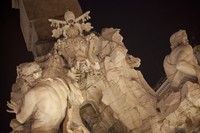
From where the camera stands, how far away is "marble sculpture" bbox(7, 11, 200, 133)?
7.12 meters

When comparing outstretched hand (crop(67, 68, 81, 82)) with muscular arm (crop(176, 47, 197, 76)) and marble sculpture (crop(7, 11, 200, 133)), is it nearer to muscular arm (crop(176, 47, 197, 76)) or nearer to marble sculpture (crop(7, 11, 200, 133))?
marble sculpture (crop(7, 11, 200, 133))

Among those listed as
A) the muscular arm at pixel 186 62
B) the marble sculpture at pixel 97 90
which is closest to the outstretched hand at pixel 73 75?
the marble sculpture at pixel 97 90

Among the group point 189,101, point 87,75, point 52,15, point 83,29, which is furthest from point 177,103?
point 52,15

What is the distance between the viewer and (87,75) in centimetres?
852

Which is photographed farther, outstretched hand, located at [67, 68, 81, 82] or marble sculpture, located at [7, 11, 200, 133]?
outstretched hand, located at [67, 68, 81, 82]

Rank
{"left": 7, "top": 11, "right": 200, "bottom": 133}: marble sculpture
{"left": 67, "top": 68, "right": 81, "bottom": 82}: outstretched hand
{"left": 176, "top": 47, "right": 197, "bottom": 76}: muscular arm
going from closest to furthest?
{"left": 7, "top": 11, "right": 200, "bottom": 133}: marble sculpture → {"left": 176, "top": 47, "right": 197, "bottom": 76}: muscular arm → {"left": 67, "top": 68, "right": 81, "bottom": 82}: outstretched hand

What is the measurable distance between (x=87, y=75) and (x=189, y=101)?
196cm

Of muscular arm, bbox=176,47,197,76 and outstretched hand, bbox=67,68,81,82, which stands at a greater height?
outstretched hand, bbox=67,68,81,82

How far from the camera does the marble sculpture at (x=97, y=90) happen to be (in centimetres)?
712

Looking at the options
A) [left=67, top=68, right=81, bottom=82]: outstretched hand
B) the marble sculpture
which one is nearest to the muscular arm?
the marble sculpture

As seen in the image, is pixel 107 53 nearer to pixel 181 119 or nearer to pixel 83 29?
pixel 83 29

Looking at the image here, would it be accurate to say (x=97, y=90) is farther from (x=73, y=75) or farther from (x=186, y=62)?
(x=186, y=62)

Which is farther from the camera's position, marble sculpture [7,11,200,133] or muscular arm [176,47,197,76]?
muscular arm [176,47,197,76]

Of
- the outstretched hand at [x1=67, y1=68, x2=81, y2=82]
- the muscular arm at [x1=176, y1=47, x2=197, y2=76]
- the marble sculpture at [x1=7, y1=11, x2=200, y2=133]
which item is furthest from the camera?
the outstretched hand at [x1=67, y1=68, x2=81, y2=82]
